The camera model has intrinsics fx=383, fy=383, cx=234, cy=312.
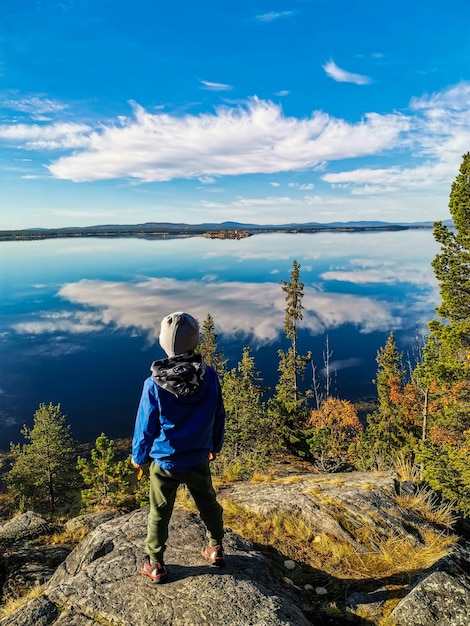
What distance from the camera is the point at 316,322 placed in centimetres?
11669

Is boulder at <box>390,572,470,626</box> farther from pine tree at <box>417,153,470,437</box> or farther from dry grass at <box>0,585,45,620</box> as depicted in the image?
pine tree at <box>417,153,470,437</box>

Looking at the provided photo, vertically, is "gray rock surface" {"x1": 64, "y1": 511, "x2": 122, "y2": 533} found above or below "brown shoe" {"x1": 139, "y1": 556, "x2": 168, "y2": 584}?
below

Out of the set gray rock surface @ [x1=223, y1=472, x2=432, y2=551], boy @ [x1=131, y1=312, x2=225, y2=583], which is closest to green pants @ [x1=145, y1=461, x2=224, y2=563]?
boy @ [x1=131, y1=312, x2=225, y2=583]

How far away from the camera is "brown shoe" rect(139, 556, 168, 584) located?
440 cm

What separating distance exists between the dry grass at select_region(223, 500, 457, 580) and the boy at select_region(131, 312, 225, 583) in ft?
7.01

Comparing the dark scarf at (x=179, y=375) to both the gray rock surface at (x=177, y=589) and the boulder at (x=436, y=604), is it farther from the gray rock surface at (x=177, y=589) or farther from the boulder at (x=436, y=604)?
the boulder at (x=436, y=604)

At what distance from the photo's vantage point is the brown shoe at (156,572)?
4402 millimetres

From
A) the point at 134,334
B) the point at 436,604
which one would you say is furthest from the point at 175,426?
the point at 134,334

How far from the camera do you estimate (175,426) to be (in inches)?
165

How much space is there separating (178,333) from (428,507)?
6.28 metres

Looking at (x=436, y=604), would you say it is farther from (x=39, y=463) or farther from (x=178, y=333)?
(x=39, y=463)

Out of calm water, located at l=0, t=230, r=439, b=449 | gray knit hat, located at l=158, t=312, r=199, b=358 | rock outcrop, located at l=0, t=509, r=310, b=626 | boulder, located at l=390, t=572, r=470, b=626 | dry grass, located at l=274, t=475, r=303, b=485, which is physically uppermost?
gray knit hat, located at l=158, t=312, r=199, b=358

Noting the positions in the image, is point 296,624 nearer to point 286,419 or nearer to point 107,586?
point 107,586

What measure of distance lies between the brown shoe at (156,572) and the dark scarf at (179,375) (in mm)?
2159
